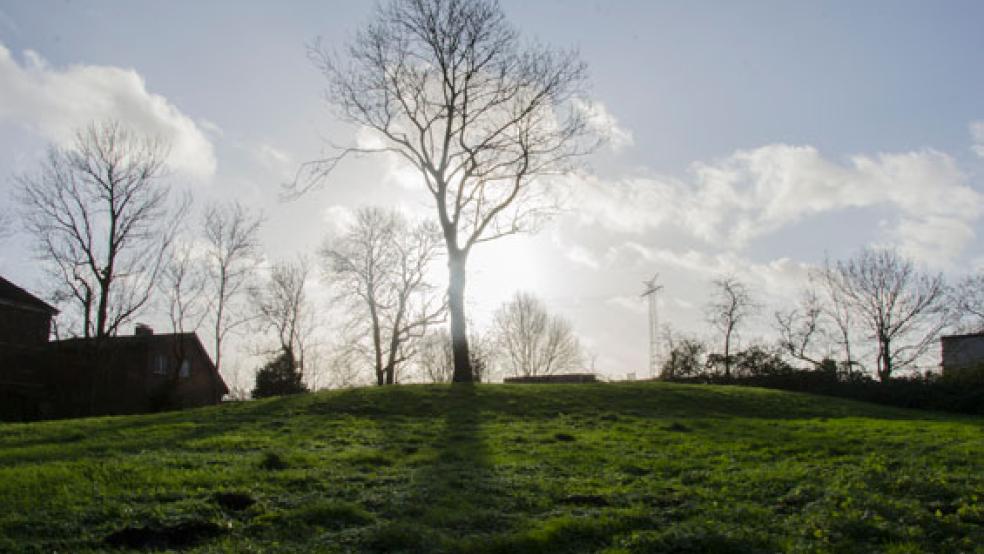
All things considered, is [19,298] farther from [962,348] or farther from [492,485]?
[962,348]

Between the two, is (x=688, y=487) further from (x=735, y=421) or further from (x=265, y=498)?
(x=735, y=421)

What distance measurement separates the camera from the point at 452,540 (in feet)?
33.3

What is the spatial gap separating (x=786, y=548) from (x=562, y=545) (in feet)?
9.54

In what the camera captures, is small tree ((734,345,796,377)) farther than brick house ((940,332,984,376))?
No

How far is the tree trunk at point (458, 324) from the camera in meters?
34.7

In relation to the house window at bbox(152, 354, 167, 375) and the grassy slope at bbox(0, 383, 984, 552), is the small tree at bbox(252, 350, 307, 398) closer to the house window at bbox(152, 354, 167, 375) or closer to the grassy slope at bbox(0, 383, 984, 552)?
the house window at bbox(152, 354, 167, 375)

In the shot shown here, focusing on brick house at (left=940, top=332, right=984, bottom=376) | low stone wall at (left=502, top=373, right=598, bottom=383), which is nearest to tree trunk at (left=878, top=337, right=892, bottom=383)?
brick house at (left=940, top=332, right=984, bottom=376)

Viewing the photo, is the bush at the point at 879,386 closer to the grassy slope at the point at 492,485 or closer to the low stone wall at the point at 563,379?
the low stone wall at the point at 563,379

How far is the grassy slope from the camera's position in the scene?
10172mm

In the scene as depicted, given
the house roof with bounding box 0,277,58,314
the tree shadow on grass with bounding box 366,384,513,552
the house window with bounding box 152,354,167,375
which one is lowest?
the tree shadow on grass with bounding box 366,384,513,552

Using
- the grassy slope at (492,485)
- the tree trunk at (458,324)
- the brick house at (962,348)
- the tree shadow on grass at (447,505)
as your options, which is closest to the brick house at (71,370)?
the tree trunk at (458,324)

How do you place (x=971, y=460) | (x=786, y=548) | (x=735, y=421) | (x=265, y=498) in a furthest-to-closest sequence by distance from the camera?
(x=735, y=421), (x=971, y=460), (x=265, y=498), (x=786, y=548)

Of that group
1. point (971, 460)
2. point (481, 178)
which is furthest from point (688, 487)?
point (481, 178)

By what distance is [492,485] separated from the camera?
13672 mm
